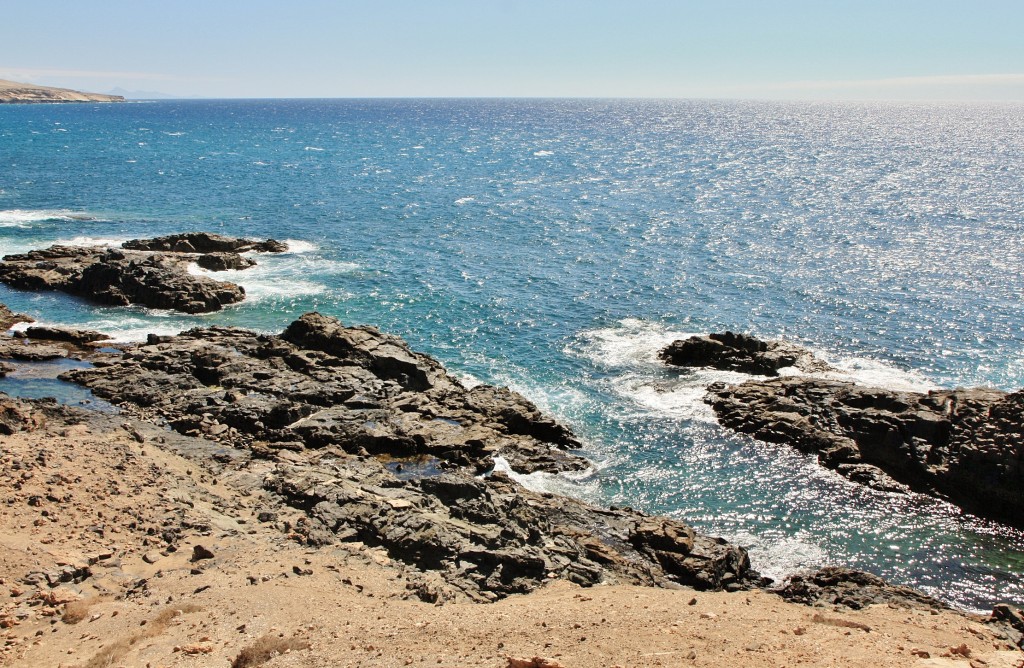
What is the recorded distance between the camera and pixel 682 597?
83.5 feet

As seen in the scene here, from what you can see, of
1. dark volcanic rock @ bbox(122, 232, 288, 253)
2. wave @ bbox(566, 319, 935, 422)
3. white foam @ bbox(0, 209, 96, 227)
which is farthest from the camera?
white foam @ bbox(0, 209, 96, 227)

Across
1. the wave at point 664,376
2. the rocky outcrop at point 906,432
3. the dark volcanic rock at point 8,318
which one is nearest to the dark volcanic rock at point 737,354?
the wave at point 664,376

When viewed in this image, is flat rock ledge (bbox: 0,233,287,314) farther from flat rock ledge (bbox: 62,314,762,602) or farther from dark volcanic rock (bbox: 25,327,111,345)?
flat rock ledge (bbox: 62,314,762,602)

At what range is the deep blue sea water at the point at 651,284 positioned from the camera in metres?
36.2

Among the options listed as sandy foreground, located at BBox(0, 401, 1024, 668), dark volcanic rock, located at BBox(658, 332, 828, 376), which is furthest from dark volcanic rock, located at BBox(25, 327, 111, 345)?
dark volcanic rock, located at BBox(658, 332, 828, 376)

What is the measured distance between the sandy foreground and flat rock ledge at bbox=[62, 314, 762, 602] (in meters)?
1.59

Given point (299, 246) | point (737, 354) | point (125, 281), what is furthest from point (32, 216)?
point (737, 354)

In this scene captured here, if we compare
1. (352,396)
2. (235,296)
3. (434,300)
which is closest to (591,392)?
(352,396)

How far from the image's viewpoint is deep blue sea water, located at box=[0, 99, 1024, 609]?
3616 cm

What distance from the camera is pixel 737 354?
50812 mm

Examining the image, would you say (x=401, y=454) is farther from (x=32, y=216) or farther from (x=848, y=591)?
(x=32, y=216)

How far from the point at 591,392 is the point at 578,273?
26.7 metres

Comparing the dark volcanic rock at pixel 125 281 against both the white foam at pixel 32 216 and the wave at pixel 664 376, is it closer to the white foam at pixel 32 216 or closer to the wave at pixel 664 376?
the white foam at pixel 32 216

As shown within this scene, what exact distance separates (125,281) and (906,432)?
58.9m
